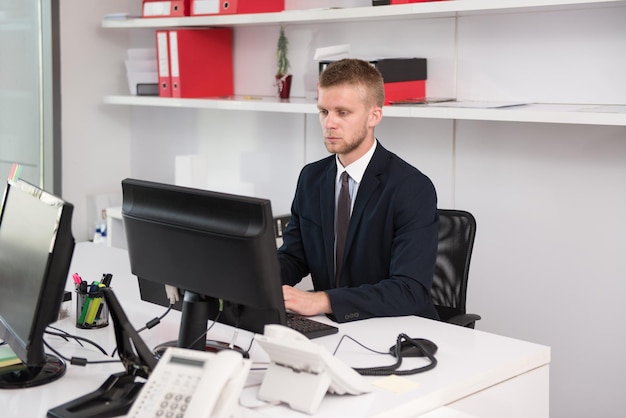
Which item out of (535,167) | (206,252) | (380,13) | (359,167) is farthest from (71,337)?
(535,167)

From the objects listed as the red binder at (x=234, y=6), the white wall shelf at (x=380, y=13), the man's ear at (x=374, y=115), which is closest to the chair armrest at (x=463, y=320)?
the man's ear at (x=374, y=115)

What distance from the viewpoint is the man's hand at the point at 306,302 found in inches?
86.8

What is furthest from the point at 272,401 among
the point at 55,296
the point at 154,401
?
the point at 55,296

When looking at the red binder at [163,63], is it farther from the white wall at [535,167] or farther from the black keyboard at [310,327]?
the black keyboard at [310,327]

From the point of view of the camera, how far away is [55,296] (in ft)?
5.30

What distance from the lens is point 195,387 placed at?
147 centimetres

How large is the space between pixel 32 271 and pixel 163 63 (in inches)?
97.8

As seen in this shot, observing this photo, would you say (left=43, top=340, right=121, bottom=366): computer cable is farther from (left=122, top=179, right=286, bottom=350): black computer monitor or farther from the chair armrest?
the chair armrest

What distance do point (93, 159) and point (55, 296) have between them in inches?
118

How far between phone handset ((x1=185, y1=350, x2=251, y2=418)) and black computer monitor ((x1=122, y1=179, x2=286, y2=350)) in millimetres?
286

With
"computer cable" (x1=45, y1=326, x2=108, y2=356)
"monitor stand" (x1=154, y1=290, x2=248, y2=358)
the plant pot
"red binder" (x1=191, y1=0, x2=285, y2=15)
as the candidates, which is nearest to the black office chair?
→ "monitor stand" (x1=154, y1=290, x2=248, y2=358)

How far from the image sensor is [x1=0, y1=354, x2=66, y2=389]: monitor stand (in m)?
1.77

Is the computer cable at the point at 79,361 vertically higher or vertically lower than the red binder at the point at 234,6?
lower

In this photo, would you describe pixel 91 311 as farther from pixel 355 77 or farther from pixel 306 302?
pixel 355 77
